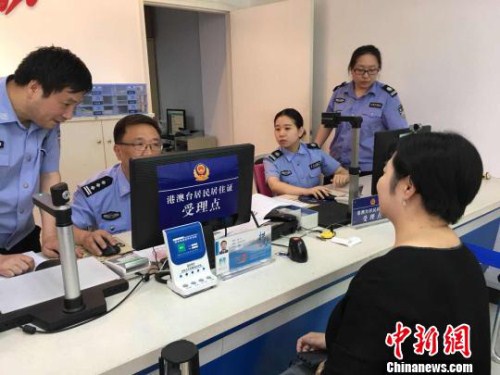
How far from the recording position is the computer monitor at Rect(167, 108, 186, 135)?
538 cm

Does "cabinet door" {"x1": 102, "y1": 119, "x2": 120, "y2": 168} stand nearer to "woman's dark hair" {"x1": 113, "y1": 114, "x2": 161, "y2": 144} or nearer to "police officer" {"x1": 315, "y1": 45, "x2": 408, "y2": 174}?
"woman's dark hair" {"x1": 113, "y1": 114, "x2": 161, "y2": 144}

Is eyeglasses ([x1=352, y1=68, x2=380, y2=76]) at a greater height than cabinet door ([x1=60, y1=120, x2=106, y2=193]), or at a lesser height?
greater

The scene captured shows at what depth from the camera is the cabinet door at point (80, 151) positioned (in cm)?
321

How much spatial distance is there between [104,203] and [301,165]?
48.4 inches

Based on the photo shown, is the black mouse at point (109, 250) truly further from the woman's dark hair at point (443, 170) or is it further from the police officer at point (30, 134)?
the woman's dark hair at point (443, 170)

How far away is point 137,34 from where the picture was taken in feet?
11.8

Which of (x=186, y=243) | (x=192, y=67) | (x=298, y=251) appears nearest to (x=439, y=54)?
(x=298, y=251)

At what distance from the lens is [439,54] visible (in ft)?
9.55

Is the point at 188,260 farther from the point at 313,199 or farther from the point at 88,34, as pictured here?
the point at 88,34

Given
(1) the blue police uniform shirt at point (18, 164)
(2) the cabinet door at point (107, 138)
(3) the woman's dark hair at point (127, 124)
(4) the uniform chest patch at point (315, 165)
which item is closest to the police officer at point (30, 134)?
(1) the blue police uniform shirt at point (18, 164)

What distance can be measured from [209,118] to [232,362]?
4.06 meters

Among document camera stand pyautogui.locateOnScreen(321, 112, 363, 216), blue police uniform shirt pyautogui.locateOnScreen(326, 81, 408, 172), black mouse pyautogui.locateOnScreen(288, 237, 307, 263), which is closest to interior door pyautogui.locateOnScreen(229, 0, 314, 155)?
blue police uniform shirt pyautogui.locateOnScreen(326, 81, 408, 172)

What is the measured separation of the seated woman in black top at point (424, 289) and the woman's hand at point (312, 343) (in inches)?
10.7

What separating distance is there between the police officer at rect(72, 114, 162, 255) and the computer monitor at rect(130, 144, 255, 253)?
50cm
